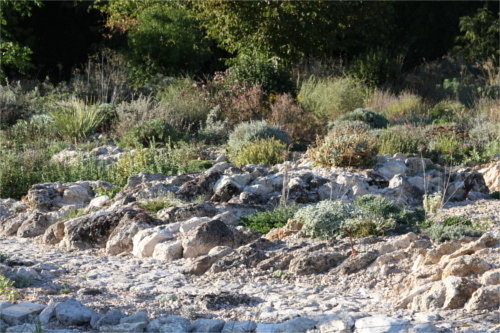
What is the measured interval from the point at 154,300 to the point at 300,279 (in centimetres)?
116

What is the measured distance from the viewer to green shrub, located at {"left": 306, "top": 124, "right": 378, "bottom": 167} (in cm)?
891

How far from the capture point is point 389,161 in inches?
359

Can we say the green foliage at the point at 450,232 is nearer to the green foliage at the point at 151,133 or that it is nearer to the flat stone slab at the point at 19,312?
the flat stone slab at the point at 19,312

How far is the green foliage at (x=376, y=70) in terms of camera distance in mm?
17891

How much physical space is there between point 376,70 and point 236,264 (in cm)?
1310

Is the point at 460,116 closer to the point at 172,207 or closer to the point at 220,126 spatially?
the point at 220,126

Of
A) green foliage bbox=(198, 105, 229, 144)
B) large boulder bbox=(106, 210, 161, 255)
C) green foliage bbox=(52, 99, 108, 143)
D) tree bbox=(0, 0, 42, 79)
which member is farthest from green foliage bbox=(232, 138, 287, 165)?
tree bbox=(0, 0, 42, 79)

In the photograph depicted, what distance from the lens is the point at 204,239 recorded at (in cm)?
623

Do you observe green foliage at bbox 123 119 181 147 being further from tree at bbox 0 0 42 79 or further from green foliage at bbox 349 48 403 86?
green foliage at bbox 349 48 403 86

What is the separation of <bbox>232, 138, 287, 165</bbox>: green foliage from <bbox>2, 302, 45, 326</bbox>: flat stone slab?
230 inches

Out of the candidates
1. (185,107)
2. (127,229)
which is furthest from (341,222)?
(185,107)

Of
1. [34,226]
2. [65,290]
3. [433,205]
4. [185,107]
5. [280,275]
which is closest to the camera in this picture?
[65,290]

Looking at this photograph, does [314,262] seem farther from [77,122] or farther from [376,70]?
[376,70]

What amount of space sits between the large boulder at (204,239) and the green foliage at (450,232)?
1.80 metres
